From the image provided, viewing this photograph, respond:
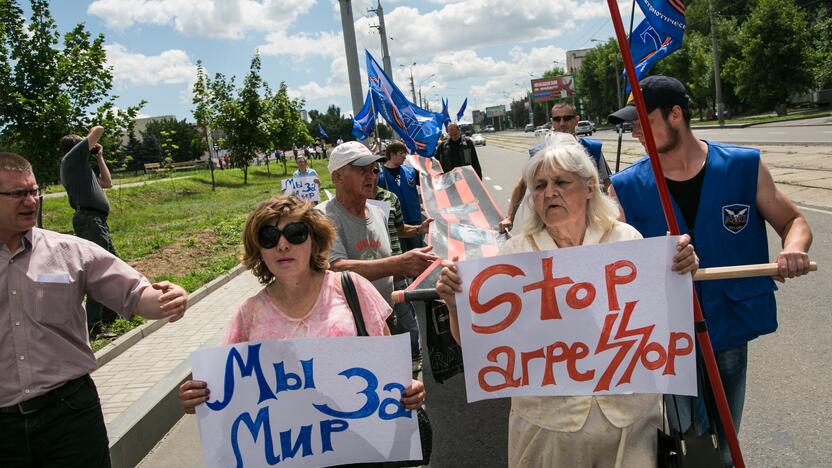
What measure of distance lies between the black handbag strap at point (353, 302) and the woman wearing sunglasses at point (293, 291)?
16 mm

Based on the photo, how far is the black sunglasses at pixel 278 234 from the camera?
8.86 feet

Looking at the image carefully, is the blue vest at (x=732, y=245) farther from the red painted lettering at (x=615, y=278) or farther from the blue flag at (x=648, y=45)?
the blue flag at (x=648, y=45)

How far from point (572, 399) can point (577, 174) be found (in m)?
0.78

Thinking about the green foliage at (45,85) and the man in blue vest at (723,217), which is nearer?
the man in blue vest at (723,217)

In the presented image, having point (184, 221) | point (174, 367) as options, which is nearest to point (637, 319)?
point (174, 367)

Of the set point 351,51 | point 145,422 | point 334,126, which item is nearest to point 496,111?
point 334,126

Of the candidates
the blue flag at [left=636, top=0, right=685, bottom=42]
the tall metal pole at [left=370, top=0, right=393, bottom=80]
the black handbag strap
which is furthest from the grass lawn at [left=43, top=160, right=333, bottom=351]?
the tall metal pole at [left=370, top=0, right=393, bottom=80]

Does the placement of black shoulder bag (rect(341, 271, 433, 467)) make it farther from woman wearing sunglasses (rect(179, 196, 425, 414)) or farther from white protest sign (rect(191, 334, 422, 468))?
white protest sign (rect(191, 334, 422, 468))

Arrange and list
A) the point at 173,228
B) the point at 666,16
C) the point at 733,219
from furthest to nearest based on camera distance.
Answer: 1. the point at 173,228
2. the point at 666,16
3. the point at 733,219

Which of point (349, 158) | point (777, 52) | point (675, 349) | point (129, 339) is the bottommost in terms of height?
point (129, 339)

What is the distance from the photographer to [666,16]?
3.25 m

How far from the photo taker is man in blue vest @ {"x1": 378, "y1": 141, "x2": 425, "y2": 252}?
7.16 meters

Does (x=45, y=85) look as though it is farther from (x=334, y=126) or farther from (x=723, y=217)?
(x=334, y=126)

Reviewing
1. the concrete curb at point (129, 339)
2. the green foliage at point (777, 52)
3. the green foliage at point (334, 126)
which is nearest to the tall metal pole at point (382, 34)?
the concrete curb at point (129, 339)
